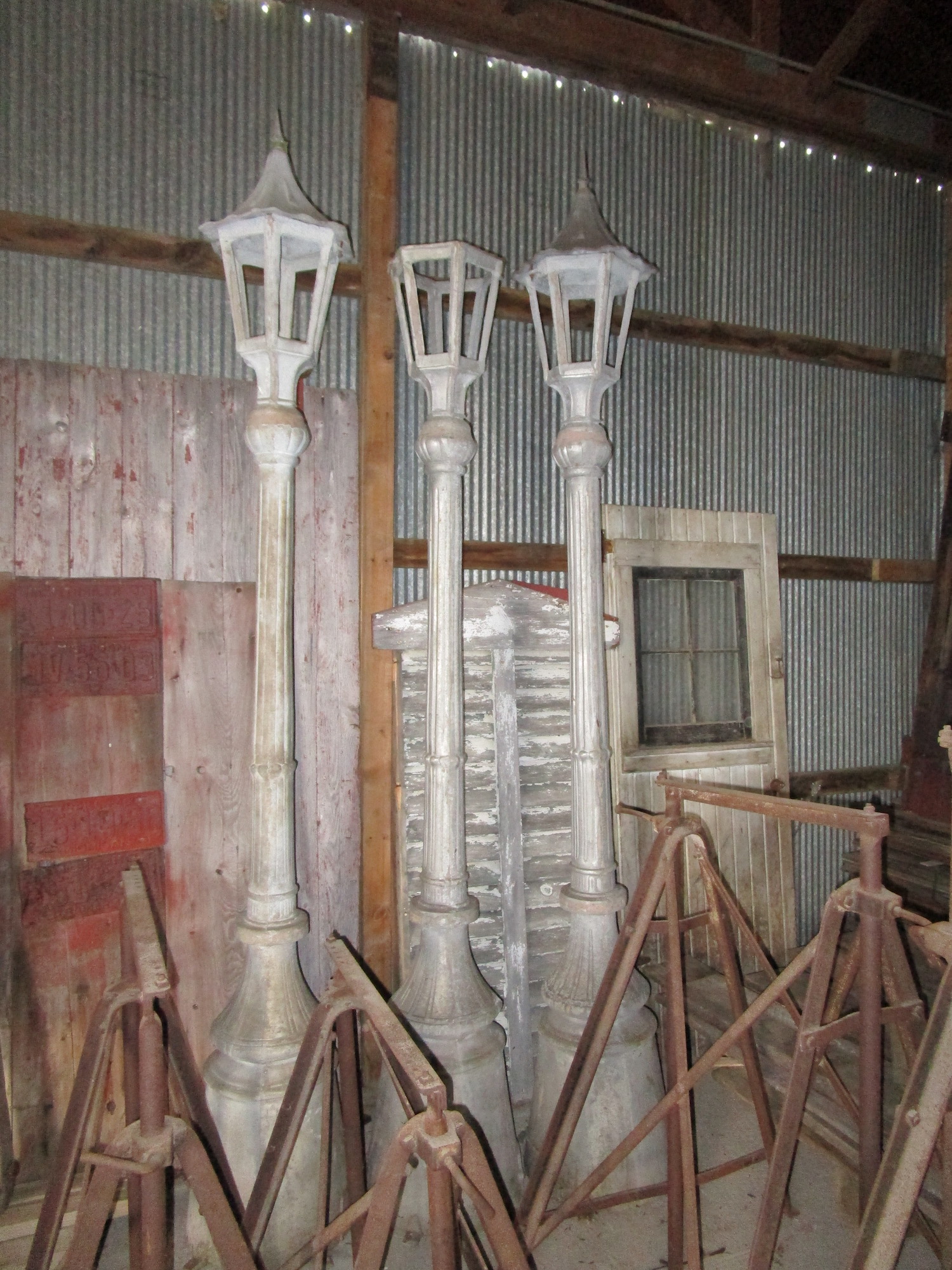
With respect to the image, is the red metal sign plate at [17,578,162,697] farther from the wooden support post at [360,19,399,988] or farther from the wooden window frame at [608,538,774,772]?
the wooden window frame at [608,538,774,772]

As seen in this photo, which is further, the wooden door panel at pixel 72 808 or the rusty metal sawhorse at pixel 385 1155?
the wooden door panel at pixel 72 808

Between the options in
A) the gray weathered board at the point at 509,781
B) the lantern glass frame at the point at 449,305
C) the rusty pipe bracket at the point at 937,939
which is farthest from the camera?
the gray weathered board at the point at 509,781

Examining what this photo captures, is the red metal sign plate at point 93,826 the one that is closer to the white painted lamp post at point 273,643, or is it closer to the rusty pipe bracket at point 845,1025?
the white painted lamp post at point 273,643

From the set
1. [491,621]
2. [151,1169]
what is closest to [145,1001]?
[151,1169]

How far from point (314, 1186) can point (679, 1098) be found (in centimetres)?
148

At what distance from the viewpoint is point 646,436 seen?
4.80m

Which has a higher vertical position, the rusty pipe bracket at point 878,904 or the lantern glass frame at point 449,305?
the lantern glass frame at point 449,305

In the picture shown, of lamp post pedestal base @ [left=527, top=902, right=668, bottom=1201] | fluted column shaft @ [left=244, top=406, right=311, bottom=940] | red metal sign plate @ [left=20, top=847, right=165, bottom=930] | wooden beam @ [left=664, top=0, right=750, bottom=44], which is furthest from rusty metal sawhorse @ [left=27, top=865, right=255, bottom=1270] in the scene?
wooden beam @ [left=664, top=0, right=750, bottom=44]

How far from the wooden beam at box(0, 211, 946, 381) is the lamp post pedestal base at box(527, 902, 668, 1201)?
3.34 metres

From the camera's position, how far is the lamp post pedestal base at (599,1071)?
3328mm

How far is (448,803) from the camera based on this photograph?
3.44 metres

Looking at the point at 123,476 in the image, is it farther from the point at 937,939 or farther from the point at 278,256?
the point at 937,939

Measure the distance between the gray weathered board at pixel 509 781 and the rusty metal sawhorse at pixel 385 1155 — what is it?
989mm

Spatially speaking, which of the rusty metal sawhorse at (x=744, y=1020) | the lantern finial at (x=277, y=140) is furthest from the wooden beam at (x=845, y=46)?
the rusty metal sawhorse at (x=744, y=1020)
